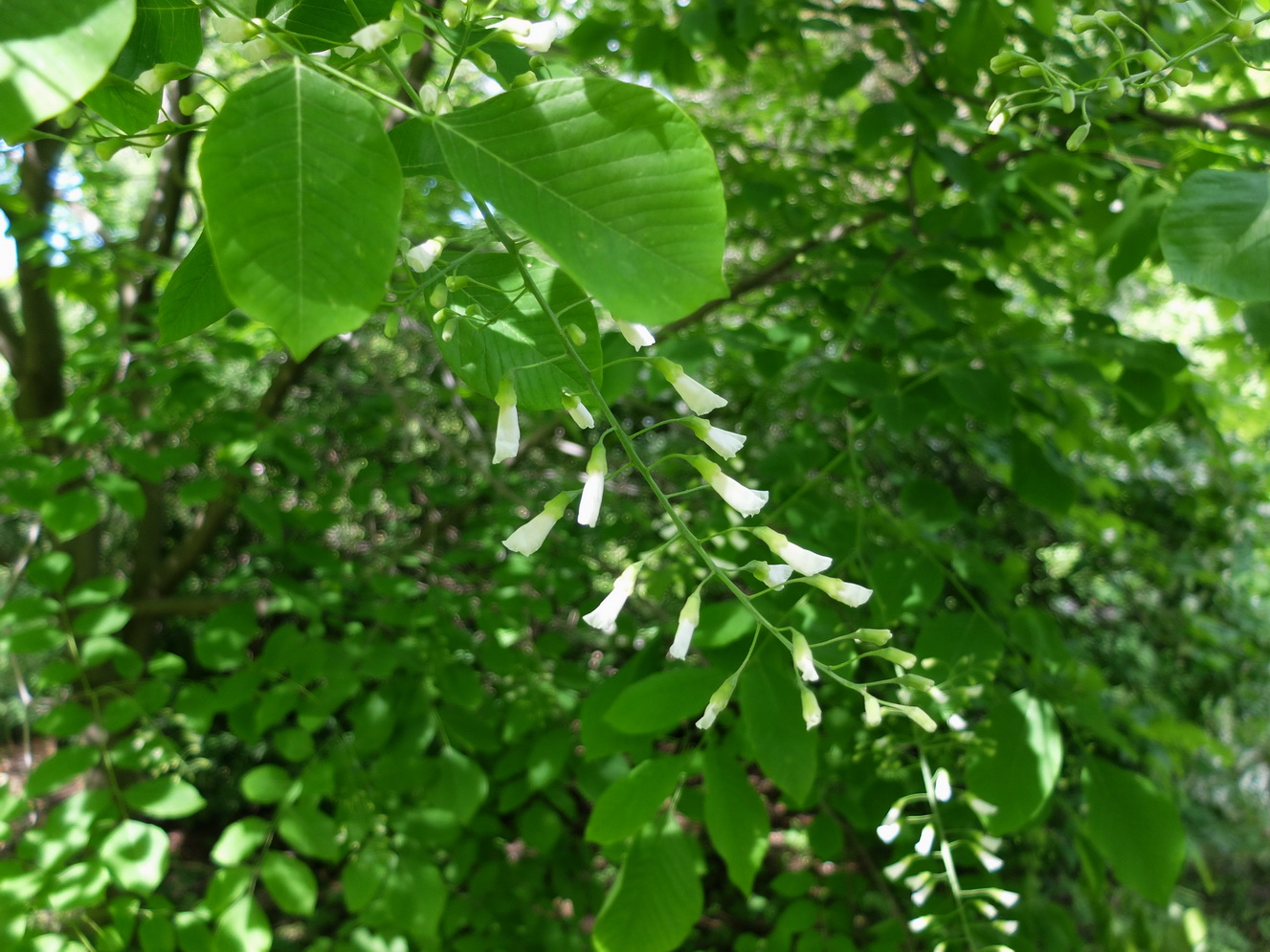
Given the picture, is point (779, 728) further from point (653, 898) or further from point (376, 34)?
point (376, 34)

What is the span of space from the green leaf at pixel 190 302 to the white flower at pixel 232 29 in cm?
18

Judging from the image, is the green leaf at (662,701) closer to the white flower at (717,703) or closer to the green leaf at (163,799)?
the white flower at (717,703)

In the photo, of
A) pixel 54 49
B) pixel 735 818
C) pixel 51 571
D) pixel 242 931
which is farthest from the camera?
pixel 51 571

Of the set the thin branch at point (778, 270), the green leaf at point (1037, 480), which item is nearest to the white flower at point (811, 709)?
the green leaf at point (1037, 480)

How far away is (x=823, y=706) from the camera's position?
4.94 ft

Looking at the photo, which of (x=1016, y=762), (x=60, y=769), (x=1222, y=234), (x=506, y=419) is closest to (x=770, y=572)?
(x=506, y=419)

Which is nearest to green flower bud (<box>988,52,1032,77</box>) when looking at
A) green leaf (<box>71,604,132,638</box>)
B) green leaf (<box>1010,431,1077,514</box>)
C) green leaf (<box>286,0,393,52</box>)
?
green leaf (<box>286,0,393,52</box>)

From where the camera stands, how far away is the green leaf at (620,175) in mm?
414

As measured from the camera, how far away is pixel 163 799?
5.13ft

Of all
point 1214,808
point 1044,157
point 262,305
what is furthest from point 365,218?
point 1214,808

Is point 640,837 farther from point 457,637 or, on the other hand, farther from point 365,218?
point 365,218

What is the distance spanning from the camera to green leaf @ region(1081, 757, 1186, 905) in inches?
43.1

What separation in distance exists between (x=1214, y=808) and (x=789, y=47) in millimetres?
3277

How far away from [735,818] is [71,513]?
56.2 inches
